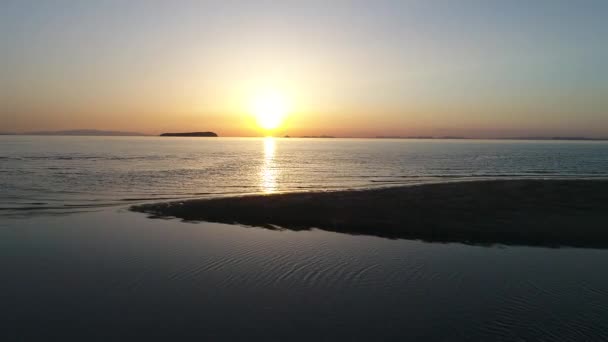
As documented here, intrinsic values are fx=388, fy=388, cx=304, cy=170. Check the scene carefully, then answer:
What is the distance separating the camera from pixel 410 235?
54.5 ft

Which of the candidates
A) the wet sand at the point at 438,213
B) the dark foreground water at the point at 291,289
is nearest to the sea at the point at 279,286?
the dark foreground water at the point at 291,289

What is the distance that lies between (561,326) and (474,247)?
263 inches

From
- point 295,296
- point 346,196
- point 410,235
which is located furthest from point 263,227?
point 346,196

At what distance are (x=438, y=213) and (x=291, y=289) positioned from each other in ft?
43.5

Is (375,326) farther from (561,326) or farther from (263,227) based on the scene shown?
(263,227)

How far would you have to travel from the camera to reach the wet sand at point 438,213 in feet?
55.1

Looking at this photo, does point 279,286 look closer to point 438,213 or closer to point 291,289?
point 291,289

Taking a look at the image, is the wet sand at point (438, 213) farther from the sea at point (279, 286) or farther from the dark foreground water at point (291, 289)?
the dark foreground water at point (291, 289)

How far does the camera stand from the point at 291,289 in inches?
404

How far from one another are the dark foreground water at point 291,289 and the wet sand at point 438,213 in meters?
2.13

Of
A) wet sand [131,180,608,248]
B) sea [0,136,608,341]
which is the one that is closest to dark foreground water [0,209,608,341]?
sea [0,136,608,341]

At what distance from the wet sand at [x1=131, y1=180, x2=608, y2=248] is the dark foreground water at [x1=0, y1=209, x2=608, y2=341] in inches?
83.9

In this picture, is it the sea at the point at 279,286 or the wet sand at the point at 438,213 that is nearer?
the sea at the point at 279,286

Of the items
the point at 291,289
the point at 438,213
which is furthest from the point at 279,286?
the point at 438,213
